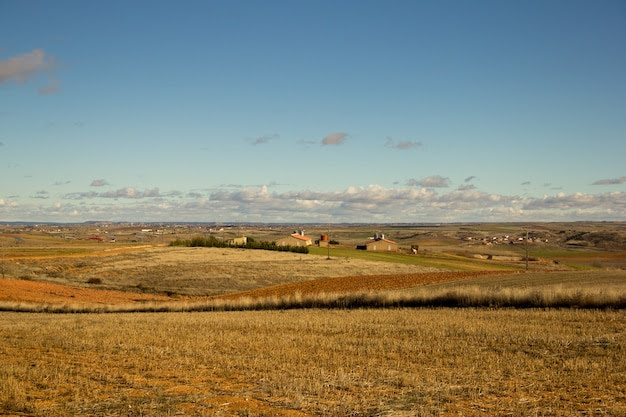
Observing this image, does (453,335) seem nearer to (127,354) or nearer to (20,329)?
(127,354)

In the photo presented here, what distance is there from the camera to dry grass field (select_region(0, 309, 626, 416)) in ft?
39.1

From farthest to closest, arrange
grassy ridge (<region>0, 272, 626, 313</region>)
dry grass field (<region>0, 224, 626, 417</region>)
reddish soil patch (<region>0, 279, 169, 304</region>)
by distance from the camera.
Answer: reddish soil patch (<region>0, 279, 169, 304</region>) < grassy ridge (<region>0, 272, 626, 313</region>) < dry grass field (<region>0, 224, 626, 417</region>)

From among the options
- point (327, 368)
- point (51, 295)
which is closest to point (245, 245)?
point (51, 295)

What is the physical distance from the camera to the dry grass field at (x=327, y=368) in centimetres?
1192

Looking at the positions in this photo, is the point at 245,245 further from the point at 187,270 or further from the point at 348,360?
the point at 348,360

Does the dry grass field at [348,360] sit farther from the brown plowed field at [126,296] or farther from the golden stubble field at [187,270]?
the golden stubble field at [187,270]

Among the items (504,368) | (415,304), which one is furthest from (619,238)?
(504,368)

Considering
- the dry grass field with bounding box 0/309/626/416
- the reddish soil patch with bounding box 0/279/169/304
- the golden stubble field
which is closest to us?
the dry grass field with bounding box 0/309/626/416

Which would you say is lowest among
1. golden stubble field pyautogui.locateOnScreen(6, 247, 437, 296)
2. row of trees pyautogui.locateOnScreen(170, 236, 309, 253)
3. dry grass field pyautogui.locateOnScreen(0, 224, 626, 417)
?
golden stubble field pyautogui.locateOnScreen(6, 247, 437, 296)

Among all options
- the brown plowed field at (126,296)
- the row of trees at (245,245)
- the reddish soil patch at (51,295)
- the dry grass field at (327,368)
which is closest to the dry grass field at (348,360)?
the dry grass field at (327,368)

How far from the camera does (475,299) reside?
31.4m

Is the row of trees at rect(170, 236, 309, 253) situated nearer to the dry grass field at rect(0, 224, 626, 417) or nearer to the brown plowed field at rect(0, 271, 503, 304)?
the brown plowed field at rect(0, 271, 503, 304)

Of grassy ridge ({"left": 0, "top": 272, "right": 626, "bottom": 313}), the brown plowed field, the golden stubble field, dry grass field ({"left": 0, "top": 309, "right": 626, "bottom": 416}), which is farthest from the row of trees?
dry grass field ({"left": 0, "top": 309, "right": 626, "bottom": 416})

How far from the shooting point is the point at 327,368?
15.7 metres
